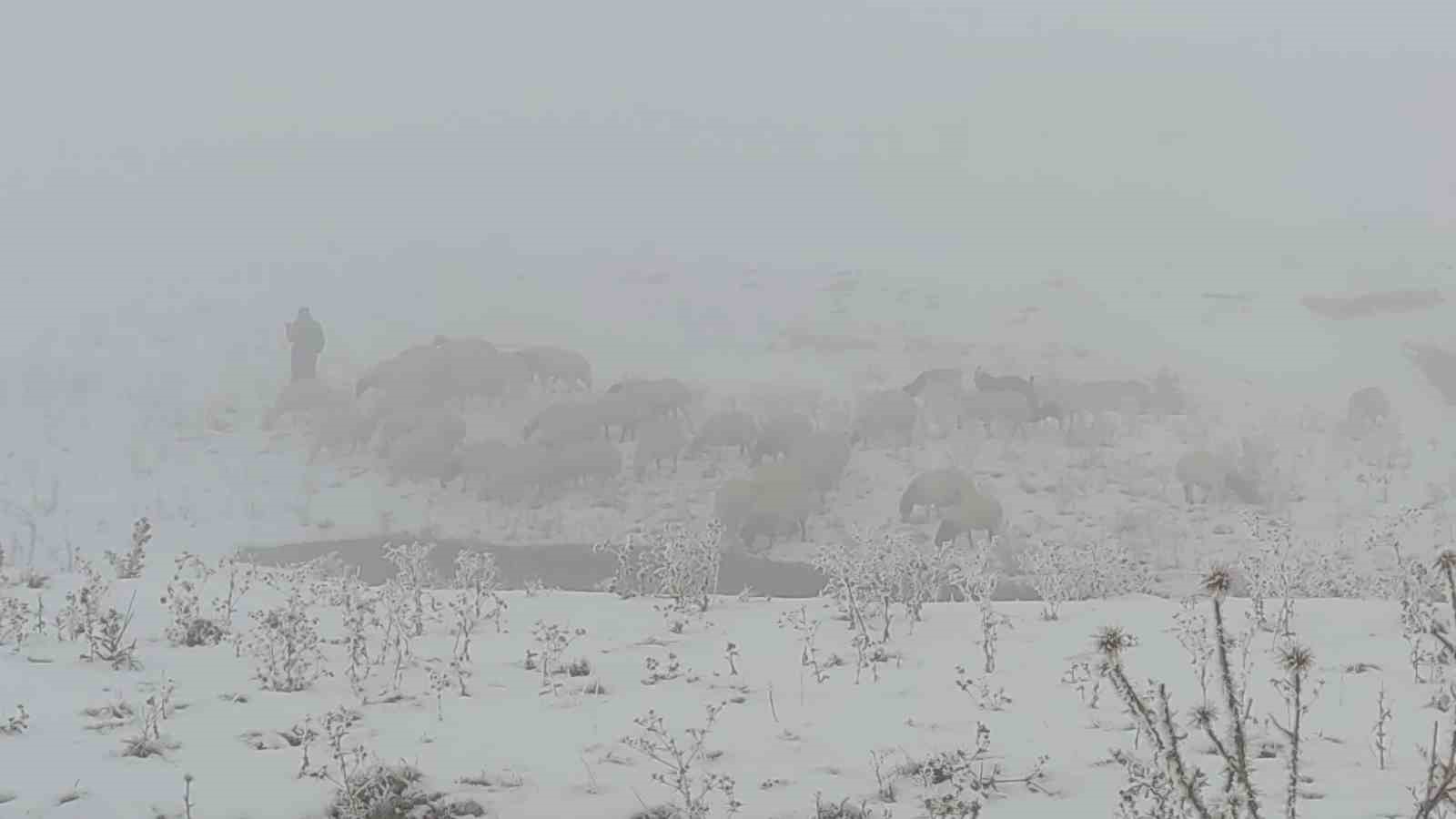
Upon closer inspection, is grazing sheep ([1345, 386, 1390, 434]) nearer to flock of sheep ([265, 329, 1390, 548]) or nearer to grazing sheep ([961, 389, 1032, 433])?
flock of sheep ([265, 329, 1390, 548])

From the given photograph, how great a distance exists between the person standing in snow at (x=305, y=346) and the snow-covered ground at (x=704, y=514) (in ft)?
2.08

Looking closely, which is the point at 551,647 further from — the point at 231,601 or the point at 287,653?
the point at 231,601

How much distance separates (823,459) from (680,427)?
3.37 meters

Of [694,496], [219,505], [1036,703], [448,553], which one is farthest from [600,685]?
[219,505]

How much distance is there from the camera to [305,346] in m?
24.2

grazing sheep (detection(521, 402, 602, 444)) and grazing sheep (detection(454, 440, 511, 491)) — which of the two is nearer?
grazing sheep (detection(454, 440, 511, 491))

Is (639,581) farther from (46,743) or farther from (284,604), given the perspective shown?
(46,743)

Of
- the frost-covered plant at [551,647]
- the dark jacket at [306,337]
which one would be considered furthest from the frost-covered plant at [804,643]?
the dark jacket at [306,337]

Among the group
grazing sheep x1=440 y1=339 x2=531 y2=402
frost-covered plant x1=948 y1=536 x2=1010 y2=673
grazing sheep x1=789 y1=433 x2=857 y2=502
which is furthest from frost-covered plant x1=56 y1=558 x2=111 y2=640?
grazing sheep x1=440 y1=339 x2=531 y2=402

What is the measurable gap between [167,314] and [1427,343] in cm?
2998

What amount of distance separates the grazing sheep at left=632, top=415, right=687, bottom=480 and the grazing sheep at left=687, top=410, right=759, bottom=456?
0.28m

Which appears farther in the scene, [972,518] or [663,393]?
[663,393]

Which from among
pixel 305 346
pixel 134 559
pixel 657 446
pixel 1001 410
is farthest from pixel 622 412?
pixel 134 559

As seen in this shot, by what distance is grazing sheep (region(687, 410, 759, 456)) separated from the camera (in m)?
20.0
